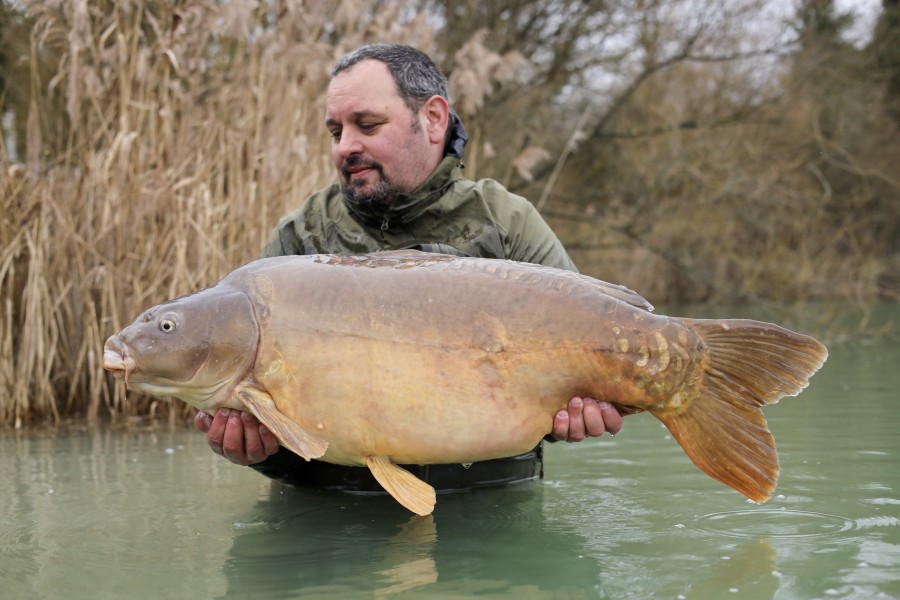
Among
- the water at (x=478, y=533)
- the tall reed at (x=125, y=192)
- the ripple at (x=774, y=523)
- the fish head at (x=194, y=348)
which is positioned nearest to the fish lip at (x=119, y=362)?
the fish head at (x=194, y=348)

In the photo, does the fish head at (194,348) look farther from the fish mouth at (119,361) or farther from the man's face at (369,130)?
the man's face at (369,130)

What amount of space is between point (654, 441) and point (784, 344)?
184 cm

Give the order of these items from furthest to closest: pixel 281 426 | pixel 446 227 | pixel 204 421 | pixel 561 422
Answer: pixel 446 227 < pixel 204 421 < pixel 561 422 < pixel 281 426

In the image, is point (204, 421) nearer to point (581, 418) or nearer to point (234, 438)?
point (234, 438)

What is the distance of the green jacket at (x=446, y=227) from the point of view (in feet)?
10.9

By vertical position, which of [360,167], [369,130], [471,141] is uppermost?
[471,141]

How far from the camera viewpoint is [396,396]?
2.41 m

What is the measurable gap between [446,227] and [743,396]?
49.8 inches

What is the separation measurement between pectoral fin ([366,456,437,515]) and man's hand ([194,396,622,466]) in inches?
12.9

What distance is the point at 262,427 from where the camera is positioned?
262cm

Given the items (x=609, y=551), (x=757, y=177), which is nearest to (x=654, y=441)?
(x=609, y=551)

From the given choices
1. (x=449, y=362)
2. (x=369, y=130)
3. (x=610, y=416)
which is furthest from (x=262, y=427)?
(x=369, y=130)

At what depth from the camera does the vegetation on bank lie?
4730mm

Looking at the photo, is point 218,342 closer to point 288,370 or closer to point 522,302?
point 288,370
